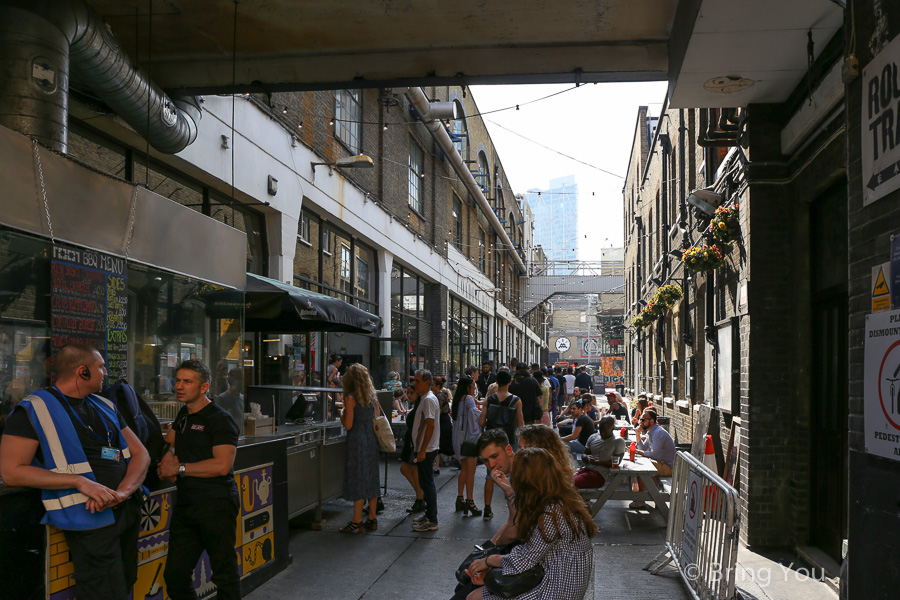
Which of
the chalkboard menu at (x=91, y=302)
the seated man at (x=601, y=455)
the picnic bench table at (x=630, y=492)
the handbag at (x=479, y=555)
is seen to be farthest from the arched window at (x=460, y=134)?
the handbag at (x=479, y=555)

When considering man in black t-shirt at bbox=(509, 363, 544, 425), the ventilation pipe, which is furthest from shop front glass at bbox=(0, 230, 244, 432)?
man in black t-shirt at bbox=(509, 363, 544, 425)

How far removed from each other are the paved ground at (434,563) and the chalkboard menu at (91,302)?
2373mm

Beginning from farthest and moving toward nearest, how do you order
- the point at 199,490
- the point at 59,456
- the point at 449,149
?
the point at 449,149 → the point at 199,490 → the point at 59,456

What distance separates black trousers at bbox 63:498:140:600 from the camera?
14.2 ft

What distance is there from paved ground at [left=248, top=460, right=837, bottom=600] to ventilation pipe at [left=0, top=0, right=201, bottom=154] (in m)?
4.18

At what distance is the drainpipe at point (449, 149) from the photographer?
768 inches

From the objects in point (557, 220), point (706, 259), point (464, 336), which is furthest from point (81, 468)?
point (557, 220)

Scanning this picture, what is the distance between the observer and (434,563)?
727 cm

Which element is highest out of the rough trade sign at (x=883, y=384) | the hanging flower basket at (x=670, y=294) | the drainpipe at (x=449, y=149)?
the drainpipe at (x=449, y=149)

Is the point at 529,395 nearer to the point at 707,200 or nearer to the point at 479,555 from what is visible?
the point at 707,200

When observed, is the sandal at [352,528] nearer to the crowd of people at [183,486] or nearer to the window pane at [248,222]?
the crowd of people at [183,486]

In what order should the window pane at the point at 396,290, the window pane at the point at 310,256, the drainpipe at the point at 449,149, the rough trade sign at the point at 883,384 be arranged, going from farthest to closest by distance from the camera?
the window pane at the point at 396,290
the drainpipe at the point at 449,149
the window pane at the point at 310,256
the rough trade sign at the point at 883,384

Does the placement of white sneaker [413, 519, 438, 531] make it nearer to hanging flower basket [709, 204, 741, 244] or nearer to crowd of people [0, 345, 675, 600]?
crowd of people [0, 345, 675, 600]

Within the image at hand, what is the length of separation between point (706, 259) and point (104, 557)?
24.6 ft
